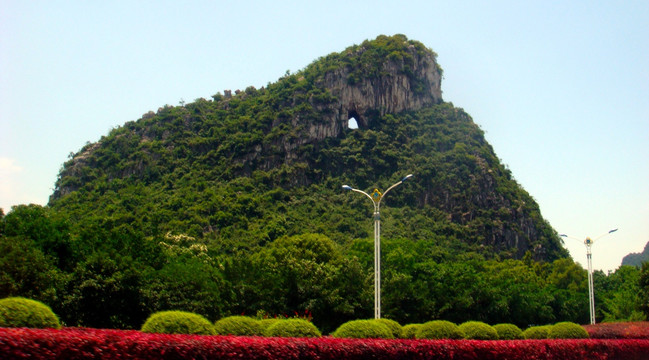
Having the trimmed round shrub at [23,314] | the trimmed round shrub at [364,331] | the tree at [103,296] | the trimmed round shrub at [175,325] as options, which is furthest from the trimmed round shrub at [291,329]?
the tree at [103,296]

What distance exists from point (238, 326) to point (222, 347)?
29.9 ft

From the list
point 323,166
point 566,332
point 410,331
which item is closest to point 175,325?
point 410,331

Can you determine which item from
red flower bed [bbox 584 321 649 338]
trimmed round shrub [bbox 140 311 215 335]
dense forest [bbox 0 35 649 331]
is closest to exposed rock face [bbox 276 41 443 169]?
dense forest [bbox 0 35 649 331]

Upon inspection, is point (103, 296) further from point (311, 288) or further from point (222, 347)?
point (222, 347)

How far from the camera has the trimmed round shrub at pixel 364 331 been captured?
813 inches

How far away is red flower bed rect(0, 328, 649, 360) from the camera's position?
29.6 ft

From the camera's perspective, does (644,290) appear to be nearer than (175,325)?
No

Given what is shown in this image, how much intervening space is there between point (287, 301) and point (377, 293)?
1461 cm

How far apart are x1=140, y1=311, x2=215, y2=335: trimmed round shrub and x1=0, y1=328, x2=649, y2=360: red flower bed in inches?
202

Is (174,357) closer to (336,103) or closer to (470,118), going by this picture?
(336,103)

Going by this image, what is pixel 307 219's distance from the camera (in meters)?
94.5

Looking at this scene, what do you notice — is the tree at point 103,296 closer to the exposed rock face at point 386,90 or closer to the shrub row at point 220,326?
the shrub row at point 220,326

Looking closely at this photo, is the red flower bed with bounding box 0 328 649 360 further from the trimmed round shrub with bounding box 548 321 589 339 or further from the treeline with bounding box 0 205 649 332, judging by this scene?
the treeline with bounding box 0 205 649 332

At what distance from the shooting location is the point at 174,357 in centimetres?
1055
